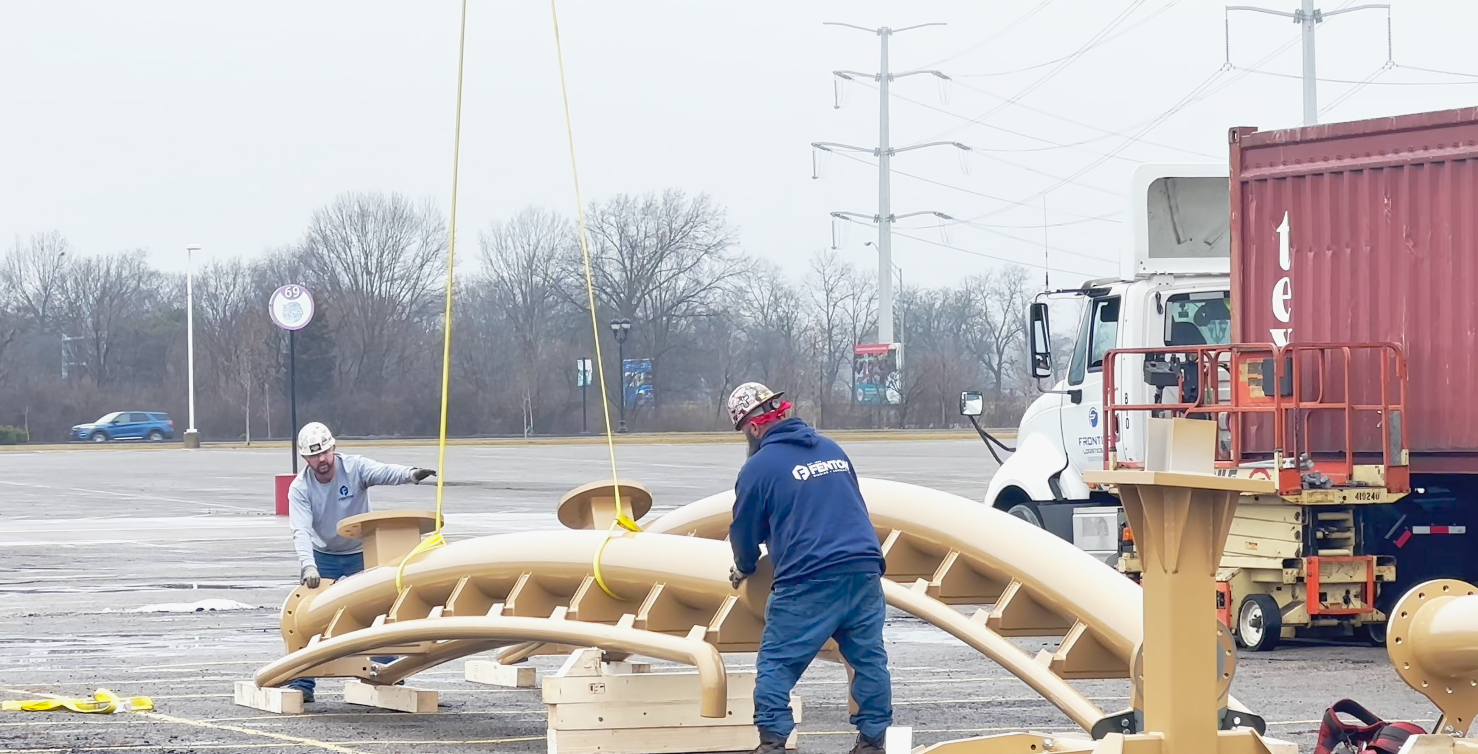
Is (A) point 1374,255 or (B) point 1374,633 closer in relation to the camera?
(A) point 1374,255

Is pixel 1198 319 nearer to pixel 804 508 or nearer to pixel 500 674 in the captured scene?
pixel 500 674

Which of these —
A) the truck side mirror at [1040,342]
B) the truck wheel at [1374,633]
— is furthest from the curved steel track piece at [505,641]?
the truck side mirror at [1040,342]

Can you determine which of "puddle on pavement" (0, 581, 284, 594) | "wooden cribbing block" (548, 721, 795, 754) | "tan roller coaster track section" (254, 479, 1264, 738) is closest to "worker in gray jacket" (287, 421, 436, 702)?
"tan roller coaster track section" (254, 479, 1264, 738)

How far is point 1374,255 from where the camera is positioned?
1166 centimetres

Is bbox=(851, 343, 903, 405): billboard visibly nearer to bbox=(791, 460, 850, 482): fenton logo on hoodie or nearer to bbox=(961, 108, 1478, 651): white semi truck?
bbox=(961, 108, 1478, 651): white semi truck

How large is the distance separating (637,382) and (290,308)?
160 ft

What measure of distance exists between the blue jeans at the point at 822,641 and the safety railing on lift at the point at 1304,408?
15.1ft

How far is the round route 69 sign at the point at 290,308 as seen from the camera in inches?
1036

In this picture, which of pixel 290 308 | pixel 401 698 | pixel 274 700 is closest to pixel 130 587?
pixel 274 700

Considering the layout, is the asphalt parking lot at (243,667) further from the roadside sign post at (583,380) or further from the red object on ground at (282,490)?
the roadside sign post at (583,380)

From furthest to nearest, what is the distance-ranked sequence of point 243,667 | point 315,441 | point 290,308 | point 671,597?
point 290,308 < point 243,667 < point 315,441 < point 671,597

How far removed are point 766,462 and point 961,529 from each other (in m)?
1.69

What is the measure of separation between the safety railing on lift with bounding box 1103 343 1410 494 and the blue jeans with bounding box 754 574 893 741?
15.1 ft

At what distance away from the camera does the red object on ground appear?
24.9 metres
